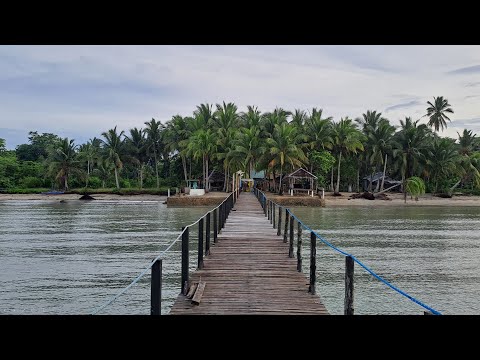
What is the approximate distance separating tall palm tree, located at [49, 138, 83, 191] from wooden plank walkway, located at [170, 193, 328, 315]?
174ft

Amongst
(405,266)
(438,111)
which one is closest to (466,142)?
(438,111)

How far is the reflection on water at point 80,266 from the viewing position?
11.5 meters

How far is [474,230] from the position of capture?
2878 cm

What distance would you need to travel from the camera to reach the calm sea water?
11586 mm

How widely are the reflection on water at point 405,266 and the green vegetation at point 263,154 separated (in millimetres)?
22283

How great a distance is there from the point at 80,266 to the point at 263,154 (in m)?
34.2

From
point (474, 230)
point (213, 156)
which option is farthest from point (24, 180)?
point (474, 230)

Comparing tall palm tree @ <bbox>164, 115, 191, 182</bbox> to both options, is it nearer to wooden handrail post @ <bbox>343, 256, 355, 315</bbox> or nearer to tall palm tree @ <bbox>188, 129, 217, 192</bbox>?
tall palm tree @ <bbox>188, 129, 217, 192</bbox>

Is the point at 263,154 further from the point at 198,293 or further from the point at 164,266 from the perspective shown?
the point at 198,293

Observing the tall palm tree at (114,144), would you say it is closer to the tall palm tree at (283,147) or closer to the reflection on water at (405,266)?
the tall palm tree at (283,147)
